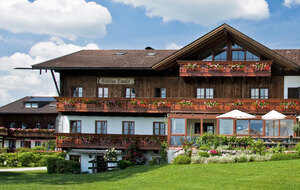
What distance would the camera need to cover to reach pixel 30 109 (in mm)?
60281

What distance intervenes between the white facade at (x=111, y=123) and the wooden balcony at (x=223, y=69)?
4.03m

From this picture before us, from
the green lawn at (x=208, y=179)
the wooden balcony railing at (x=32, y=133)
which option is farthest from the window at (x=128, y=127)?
the wooden balcony railing at (x=32, y=133)

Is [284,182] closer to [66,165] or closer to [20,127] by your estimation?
[66,165]

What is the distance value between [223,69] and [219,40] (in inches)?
92.0

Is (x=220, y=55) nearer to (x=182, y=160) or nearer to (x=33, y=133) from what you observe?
(x=182, y=160)

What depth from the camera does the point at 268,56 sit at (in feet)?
105

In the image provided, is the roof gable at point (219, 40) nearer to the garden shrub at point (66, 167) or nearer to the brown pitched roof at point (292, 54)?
the brown pitched roof at point (292, 54)

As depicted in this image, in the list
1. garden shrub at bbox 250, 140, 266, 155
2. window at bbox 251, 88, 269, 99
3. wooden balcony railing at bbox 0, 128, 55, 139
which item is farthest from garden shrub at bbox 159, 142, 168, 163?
wooden balcony railing at bbox 0, 128, 55, 139

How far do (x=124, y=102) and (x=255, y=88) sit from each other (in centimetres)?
954

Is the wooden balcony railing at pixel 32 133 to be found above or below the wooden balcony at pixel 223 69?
below

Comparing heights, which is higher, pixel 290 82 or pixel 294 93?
pixel 290 82

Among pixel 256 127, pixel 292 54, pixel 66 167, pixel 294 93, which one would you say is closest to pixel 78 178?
pixel 66 167

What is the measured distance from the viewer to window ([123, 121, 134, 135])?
3353 centimetres

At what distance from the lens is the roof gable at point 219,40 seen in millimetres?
31188
